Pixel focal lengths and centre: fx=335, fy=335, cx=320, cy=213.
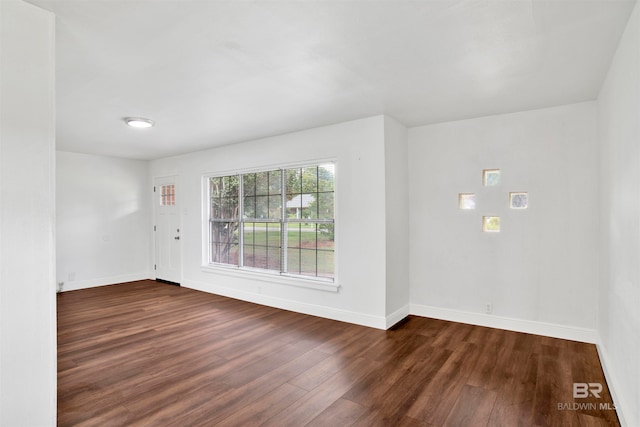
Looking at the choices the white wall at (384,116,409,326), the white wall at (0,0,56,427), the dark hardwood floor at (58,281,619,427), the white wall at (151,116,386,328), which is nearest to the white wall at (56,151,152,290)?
the dark hardwood floor at (58,281,619,427)

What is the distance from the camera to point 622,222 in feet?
7.35

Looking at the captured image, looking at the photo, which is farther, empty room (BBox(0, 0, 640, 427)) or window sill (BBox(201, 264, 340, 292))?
window sill (BBox(201, 264, 340, 292))

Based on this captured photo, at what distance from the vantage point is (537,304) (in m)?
3.70

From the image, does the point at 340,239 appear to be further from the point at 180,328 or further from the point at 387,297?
the point at 180,328

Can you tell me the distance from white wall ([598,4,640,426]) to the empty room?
0.11 ft

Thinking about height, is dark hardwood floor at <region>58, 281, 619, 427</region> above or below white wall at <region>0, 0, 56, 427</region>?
below

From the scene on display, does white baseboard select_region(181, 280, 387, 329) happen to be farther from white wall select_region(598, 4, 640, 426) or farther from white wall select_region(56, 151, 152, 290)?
white wall select_region(598, 4, 640, 426)

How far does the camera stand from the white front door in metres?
6.51

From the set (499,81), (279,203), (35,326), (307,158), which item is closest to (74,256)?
(279,203)

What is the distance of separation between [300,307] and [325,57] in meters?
3.27

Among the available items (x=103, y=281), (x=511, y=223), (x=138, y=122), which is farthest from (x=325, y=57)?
(x=103, y=281)

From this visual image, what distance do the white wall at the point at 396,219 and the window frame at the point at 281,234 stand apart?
0.70 m

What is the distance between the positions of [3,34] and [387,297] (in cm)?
381

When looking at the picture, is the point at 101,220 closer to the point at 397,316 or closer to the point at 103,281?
the point at 103,281
